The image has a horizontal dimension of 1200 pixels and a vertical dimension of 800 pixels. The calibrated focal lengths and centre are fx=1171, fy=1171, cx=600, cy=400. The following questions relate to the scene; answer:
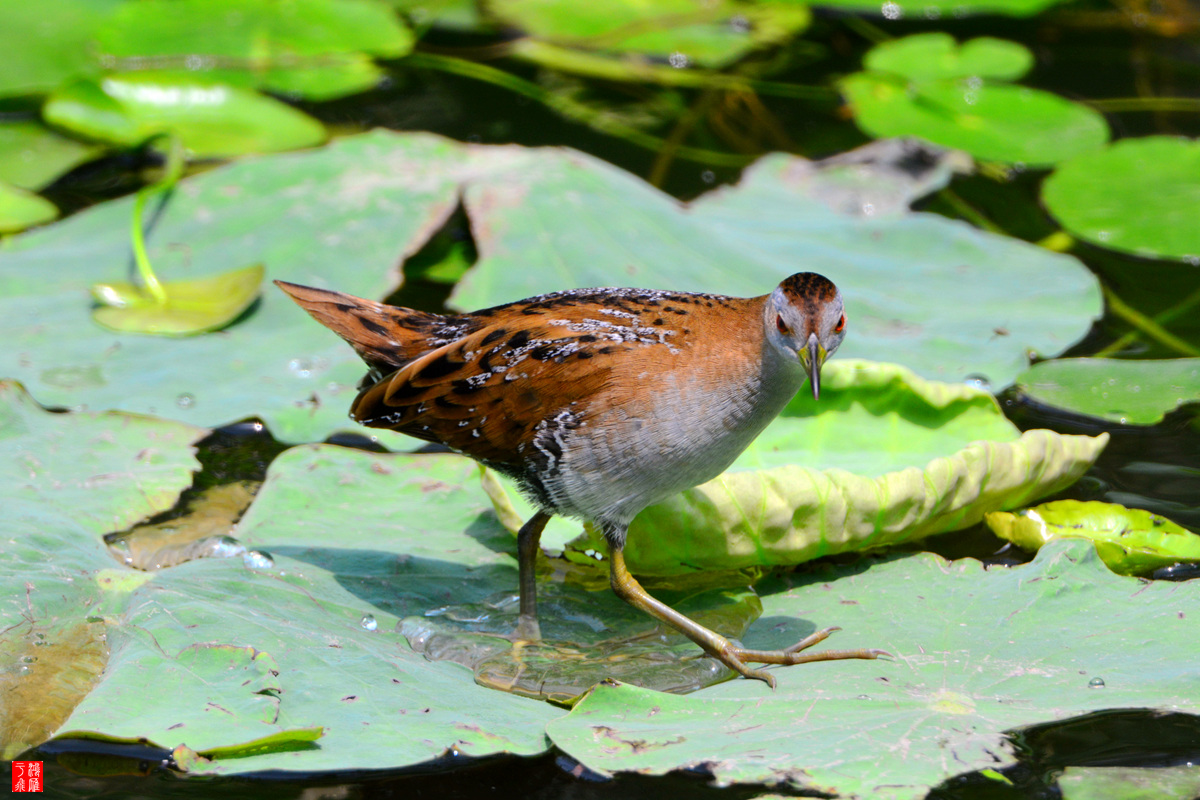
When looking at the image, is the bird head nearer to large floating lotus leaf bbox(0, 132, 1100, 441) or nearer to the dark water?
the dark water

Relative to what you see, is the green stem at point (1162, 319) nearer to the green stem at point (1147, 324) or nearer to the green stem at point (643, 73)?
the green stem at point (1147, 324)

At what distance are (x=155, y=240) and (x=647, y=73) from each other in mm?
3232

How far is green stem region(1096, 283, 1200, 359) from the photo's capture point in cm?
464

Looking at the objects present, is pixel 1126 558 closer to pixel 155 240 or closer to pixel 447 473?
pixel 447 473

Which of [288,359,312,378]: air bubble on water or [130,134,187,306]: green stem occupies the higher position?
[130,134,187,306]: green stem

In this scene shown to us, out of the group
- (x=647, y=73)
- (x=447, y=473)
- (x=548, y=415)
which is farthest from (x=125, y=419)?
(x=647, y=73)

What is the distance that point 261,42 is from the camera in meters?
6.84

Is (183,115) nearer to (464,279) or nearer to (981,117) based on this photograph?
(464,279)

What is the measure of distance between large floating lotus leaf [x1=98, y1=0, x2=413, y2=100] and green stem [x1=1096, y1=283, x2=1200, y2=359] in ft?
14.1

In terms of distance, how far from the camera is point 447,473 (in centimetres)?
396

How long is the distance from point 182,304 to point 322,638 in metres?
2.23

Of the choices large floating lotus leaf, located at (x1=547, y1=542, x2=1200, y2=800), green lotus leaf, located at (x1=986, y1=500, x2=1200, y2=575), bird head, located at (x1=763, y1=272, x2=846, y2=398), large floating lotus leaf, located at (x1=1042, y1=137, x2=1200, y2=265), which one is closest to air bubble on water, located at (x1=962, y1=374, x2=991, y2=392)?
green lotus leaf, located at (x1=986, y1=500, x2=1200, y2=575)

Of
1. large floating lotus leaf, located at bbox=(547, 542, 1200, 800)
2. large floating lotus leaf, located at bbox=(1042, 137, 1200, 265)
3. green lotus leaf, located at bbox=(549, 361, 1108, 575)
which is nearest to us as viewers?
large floating lotus leaf, located at bbox=(547, 542, 1200, 800)

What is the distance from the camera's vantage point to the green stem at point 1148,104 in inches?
252
